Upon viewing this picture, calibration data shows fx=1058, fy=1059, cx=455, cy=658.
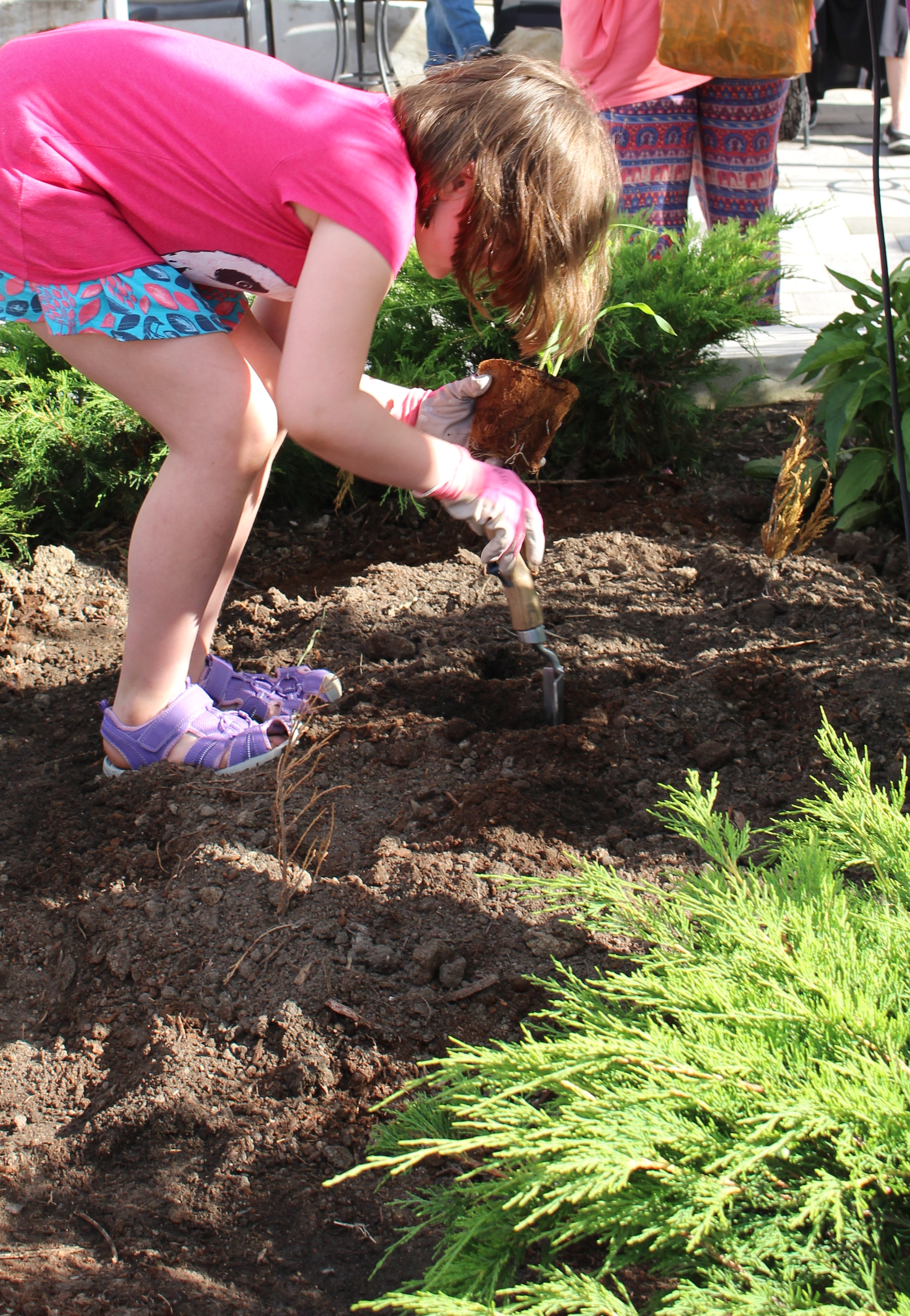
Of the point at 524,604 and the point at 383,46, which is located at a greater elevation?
the point at 383,46

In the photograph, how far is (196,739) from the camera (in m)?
2.13

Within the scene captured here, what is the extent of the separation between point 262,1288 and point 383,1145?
0.74 feet

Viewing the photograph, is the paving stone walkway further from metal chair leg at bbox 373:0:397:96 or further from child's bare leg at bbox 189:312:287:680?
metal chair leg at bbox 373:0:397:96

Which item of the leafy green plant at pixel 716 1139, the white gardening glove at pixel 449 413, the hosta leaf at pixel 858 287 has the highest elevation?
the hosta leaf at pixel 858 287

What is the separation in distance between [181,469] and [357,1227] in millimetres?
1266

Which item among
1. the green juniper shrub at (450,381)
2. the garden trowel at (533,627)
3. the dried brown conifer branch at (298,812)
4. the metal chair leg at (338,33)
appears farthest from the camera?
the metal chair leg at (338,33)

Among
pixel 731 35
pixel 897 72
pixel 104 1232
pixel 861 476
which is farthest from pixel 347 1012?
pixel 897 72

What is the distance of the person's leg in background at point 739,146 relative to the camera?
3477mm

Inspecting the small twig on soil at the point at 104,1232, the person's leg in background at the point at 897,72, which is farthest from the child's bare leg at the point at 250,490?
the person's leg in background at the point at 897,72

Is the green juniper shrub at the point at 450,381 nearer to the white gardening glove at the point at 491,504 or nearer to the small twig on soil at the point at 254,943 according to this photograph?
the white gardening glove at the point at 491,504

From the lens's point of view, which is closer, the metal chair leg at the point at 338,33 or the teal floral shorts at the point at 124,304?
the teal floral shorts at the point at 124,304

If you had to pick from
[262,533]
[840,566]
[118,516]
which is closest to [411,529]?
[262,533]

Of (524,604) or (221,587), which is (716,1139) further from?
(221,587)

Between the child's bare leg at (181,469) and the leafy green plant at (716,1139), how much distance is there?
110 centimetres
